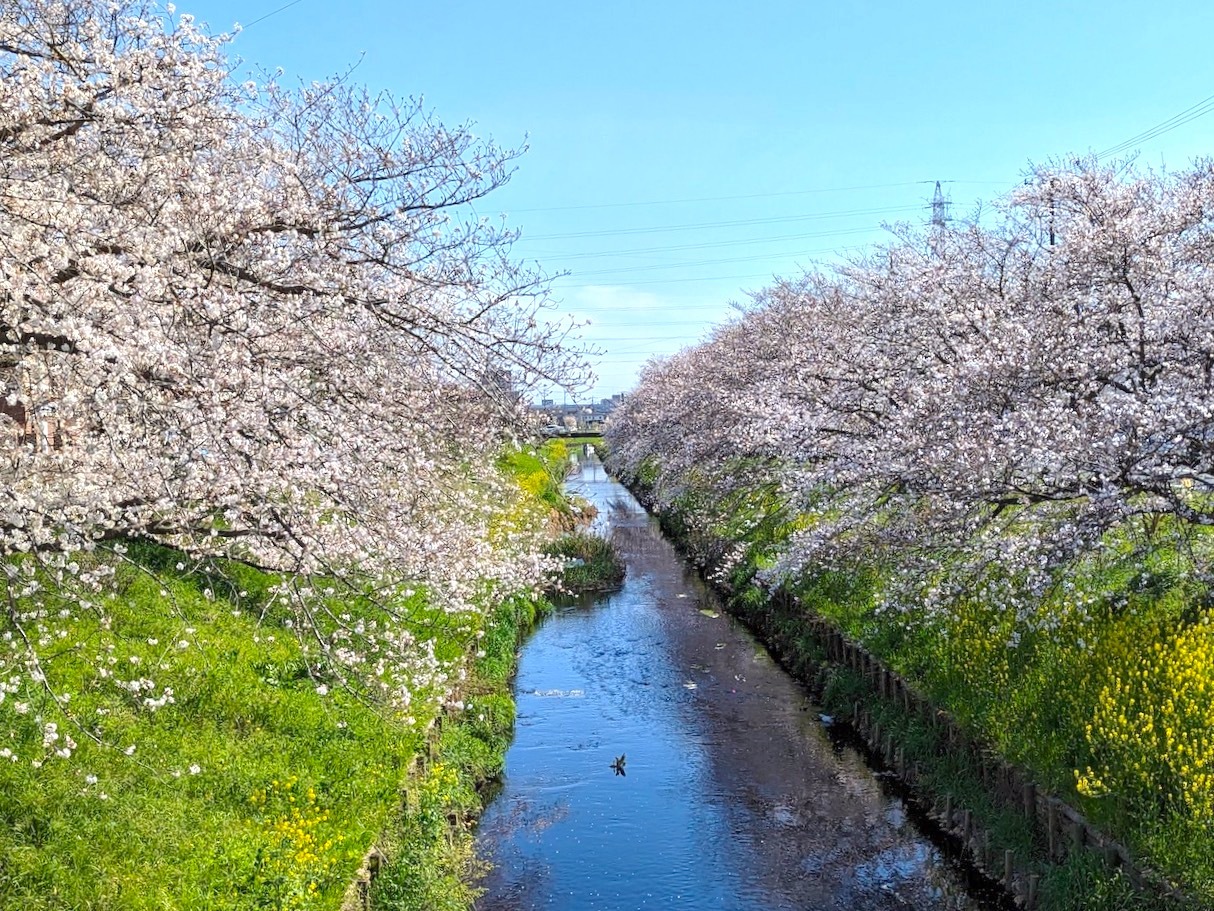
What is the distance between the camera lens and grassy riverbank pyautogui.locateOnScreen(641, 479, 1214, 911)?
834 cm

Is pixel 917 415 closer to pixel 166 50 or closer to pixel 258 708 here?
pixel 258 708

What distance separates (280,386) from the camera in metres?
7.36

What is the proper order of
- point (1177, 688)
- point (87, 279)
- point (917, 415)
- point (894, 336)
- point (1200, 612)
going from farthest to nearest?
point (894, 336) → point (917, 415) → point (1200, 612) → point (1177, 688) → point (87, 279)

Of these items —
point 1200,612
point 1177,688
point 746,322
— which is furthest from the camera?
point 746,322

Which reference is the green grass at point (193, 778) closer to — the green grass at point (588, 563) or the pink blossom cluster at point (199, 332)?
the pink blossom cluster at point (199, 332)

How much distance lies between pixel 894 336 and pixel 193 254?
1413 centimetres

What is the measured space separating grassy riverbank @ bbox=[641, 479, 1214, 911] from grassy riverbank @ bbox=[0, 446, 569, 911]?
574cm

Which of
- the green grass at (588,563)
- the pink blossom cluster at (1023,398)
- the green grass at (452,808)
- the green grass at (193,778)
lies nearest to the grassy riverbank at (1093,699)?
the pink blossom cluster at (1023,398)

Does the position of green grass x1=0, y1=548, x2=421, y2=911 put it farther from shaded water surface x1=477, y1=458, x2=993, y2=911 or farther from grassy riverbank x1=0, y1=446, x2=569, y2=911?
shaded water surface x1=477, y1=458, x2=993, y2=911

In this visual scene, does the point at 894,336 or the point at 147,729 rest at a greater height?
the point at 894,336

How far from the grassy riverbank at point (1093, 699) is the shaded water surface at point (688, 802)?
1005 mm

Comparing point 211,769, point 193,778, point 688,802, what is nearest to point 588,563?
point 688,802

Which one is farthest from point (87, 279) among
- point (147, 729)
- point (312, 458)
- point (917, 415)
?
point (917, 415)

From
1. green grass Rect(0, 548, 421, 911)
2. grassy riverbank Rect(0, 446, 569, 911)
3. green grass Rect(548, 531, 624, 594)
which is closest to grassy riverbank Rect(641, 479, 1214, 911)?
grassy riverbank Rect(0, 446, 569, 911)
